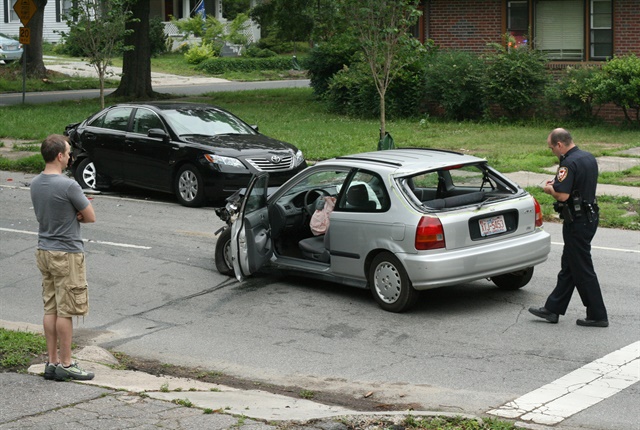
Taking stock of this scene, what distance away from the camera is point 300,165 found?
15922 millimetres

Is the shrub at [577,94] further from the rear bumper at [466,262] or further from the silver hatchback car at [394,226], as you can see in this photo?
the rear bumper at [466,262]

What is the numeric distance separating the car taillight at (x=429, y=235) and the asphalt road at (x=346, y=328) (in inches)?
27.5

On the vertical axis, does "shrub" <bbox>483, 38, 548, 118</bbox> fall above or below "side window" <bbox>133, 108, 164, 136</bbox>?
above

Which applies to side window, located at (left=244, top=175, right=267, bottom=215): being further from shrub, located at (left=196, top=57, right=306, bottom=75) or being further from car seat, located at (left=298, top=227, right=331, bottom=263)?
shrub, located at (left=196, top=57, right=306, bottom=75)

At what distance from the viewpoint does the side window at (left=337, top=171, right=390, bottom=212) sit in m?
9.36

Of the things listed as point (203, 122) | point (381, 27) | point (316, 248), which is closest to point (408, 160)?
point (316, 248)

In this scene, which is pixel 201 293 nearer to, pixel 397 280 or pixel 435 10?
pixel 397 280

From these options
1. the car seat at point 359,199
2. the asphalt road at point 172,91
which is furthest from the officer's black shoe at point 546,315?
the asphalt road at point 172,91

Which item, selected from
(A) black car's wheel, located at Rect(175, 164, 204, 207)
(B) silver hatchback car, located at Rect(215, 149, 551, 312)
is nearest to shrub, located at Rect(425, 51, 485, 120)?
(A) black car's wheel, located at Rect(175, 164, 204, 207)

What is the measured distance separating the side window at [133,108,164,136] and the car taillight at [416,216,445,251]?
810 centimetres

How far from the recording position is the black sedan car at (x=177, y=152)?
15266 mm

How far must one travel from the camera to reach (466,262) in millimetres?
8969

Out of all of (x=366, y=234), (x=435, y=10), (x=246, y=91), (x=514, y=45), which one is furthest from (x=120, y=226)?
(x=246, y=91)

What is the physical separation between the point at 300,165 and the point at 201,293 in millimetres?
5895
